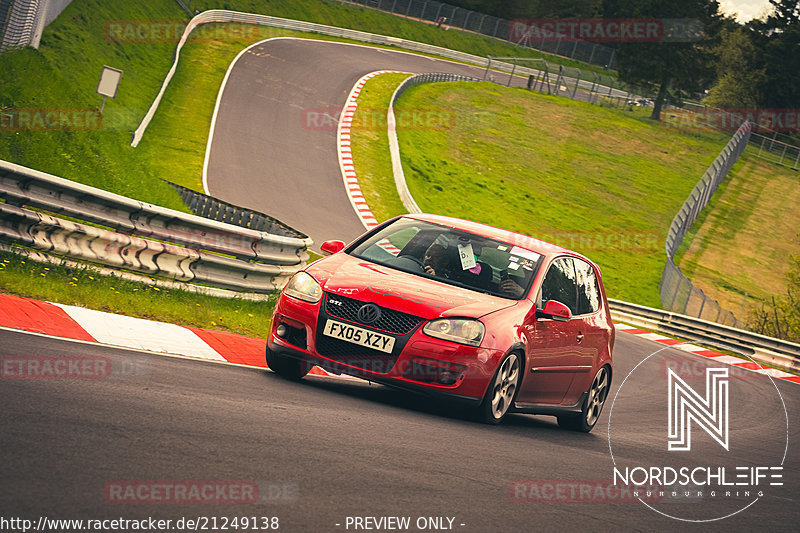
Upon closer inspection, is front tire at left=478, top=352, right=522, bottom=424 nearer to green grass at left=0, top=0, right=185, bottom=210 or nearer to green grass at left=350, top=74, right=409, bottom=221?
green grass at left=0, top=0, right=185, bottom=210

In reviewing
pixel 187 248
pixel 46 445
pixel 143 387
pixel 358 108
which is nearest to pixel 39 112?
pixel 187 248

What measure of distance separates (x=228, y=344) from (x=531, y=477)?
13.2 ft

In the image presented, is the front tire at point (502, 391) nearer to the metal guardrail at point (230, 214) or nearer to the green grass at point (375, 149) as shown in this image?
the metal guardrail at point (230, 214)

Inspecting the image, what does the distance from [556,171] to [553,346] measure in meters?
41.3

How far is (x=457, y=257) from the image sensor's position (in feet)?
28.0

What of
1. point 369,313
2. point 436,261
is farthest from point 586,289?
point 369,313

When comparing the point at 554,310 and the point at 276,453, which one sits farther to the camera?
the point at 554,310

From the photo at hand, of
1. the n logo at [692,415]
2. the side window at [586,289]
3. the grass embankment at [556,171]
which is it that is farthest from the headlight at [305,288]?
the grass embankment at [556,171]

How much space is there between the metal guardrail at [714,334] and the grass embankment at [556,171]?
Result: 305 inches

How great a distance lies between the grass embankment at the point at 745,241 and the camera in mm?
40469

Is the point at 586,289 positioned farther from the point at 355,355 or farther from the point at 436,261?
the point at 355,355

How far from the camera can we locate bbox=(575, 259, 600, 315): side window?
929 centimetres

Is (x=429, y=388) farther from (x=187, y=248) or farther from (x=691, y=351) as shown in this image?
(x=691, y=351)

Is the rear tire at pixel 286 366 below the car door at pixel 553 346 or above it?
below
